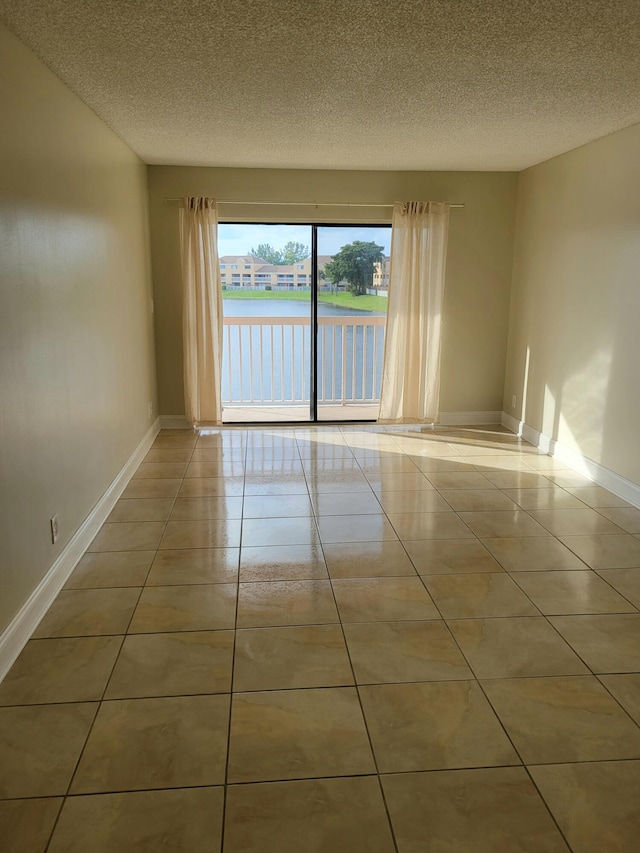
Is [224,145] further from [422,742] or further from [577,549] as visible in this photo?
[422,742]

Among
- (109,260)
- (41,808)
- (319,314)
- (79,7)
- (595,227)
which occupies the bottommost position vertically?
(41,808)

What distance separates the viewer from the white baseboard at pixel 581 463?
13.6 ft

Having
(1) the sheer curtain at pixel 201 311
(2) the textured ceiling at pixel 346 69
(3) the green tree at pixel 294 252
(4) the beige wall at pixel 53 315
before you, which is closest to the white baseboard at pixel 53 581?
(4) the beige wall at pixel 53 315

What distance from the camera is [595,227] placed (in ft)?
14.8

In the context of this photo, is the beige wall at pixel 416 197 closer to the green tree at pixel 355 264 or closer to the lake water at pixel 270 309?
the green tree at pixel 355 264

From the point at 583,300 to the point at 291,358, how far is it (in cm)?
321

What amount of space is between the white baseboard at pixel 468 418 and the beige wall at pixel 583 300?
15.3 inches

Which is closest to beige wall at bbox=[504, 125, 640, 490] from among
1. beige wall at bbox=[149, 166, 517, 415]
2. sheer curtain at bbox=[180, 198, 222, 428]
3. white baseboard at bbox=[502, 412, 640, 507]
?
white baseboard at bbox=[502, 412, 640, 507]

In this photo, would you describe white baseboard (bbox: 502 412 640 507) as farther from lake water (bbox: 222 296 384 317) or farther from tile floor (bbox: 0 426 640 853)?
lake water (bbox: 222 296 384 317)

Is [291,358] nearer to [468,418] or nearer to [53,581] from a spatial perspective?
[468,418]

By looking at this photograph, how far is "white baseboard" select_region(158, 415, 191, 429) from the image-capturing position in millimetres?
6113

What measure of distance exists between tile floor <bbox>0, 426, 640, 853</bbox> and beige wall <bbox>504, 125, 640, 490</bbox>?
2.50 feet

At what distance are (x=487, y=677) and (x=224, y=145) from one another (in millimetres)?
3967

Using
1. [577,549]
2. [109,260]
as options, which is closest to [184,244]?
[109,260]
